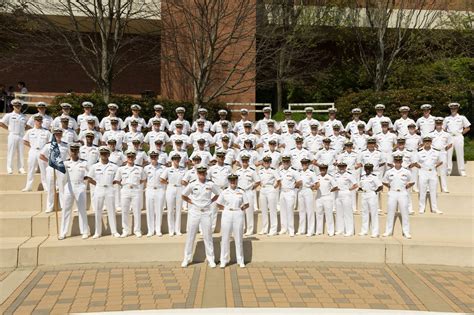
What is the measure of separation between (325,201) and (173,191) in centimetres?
403

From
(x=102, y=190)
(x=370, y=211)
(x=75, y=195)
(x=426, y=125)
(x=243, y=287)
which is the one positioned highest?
(x=426, y=125)

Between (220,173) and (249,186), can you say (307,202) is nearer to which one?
(249,186)

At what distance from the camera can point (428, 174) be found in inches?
487

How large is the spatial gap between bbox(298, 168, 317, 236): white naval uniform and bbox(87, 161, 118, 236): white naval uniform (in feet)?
16.1

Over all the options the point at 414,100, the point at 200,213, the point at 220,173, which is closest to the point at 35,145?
the point at 220,173

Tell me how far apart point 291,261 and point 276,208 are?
1.54 metres

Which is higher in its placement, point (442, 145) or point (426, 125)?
point (426, 125)

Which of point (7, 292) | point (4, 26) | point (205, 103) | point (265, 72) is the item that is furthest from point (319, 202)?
point (4, 26)

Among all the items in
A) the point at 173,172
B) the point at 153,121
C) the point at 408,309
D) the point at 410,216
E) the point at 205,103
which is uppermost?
the point at 205,103

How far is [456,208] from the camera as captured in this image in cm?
1273

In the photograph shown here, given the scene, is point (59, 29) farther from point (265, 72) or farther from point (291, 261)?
point (291, 261)

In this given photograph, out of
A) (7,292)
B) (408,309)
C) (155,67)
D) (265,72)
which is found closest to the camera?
(408,309)

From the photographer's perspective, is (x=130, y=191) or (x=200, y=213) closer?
(x=200, y=213)

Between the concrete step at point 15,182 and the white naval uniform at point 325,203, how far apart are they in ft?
27.0
